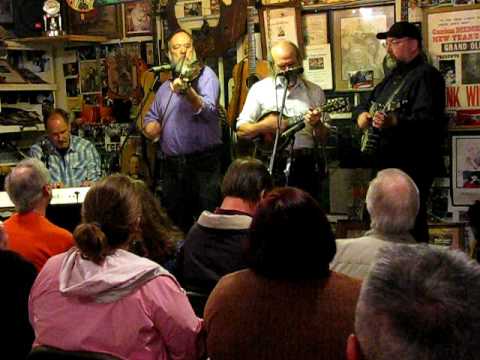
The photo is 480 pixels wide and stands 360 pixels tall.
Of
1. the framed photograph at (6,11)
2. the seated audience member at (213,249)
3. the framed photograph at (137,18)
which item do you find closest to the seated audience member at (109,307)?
the seated audience member at (213,249)

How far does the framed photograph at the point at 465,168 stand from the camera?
4312 millimetres

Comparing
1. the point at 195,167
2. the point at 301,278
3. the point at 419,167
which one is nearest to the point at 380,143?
the point at 419,167

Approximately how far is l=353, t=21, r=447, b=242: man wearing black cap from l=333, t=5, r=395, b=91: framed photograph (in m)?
0.50

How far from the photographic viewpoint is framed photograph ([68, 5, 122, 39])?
19.1ft

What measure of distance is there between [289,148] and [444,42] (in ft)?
3.76

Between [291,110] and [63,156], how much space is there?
168 cm

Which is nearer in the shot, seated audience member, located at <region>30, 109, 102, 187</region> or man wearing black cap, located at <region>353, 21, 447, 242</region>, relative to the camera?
man wearing black cap, located at <region>353, 21, 447, 242</region>

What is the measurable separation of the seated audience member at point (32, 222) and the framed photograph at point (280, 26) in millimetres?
2331

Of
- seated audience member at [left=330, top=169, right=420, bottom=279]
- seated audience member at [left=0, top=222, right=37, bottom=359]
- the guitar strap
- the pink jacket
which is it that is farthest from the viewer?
the guitar strap

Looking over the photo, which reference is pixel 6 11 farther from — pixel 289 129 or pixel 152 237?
pixel 152 237

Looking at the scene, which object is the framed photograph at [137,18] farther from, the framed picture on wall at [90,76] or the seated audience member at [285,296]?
the seated audience member at [285,296]

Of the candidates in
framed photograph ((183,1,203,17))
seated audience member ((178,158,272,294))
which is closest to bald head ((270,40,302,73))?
framed photograph ((183,1,203,17))

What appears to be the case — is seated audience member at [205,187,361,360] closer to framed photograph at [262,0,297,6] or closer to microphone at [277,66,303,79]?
microphone at [277,66,303,79]

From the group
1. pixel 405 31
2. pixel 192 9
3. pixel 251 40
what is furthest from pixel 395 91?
pixel 192 9
